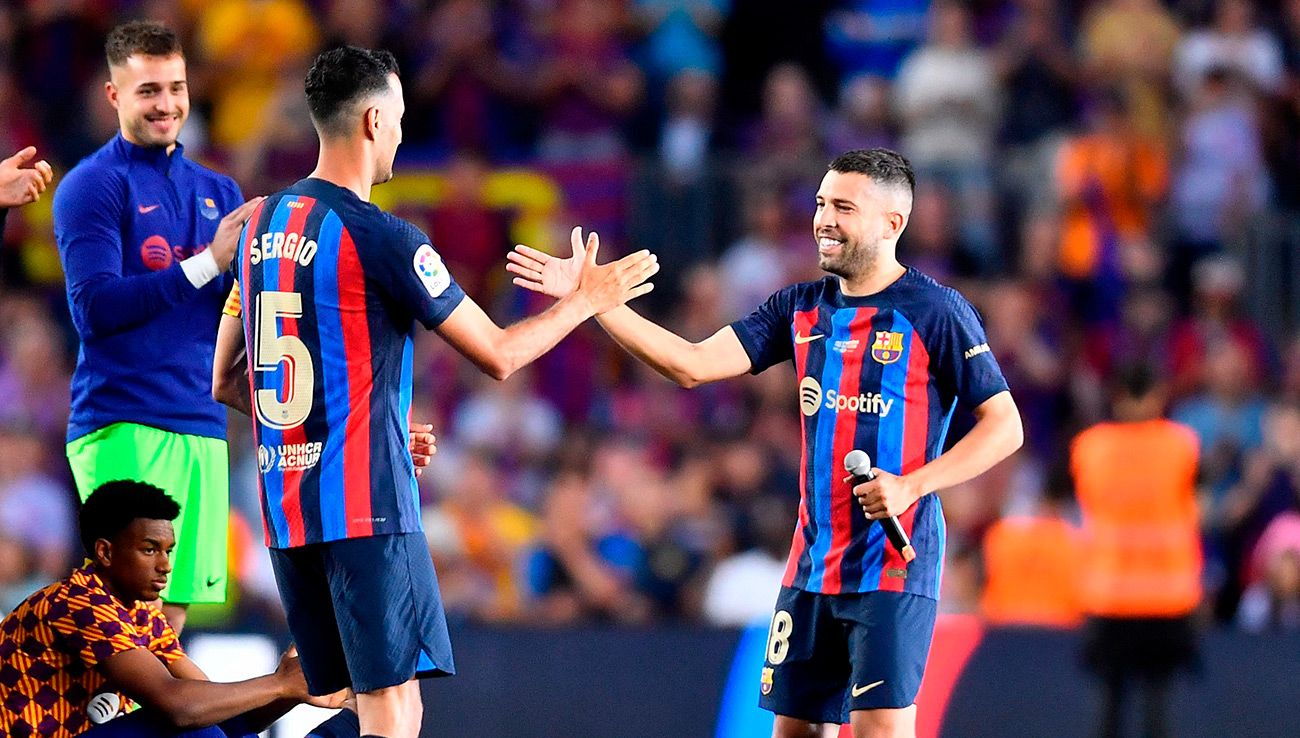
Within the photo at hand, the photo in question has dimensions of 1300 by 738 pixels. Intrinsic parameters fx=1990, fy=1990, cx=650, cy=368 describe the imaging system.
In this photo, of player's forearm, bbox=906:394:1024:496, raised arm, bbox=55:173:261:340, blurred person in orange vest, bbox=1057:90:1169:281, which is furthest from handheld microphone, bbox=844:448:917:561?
blurred person in orange vest, bbox=1057:90:1169:281

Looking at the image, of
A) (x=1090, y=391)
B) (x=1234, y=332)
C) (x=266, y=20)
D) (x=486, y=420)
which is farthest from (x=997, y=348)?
(x=266, y=20)

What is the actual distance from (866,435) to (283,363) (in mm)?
1858

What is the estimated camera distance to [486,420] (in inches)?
471

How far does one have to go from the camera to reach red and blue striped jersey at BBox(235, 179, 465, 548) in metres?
5.42

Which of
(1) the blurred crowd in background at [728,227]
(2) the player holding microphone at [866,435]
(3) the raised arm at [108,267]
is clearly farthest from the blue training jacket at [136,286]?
(1) the blurred crowd in background at [728,227]

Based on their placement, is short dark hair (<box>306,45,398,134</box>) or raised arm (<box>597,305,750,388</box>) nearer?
short dark hair (<box>306,45,398,134</box>)

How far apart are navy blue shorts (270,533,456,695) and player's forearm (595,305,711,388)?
1.07 m

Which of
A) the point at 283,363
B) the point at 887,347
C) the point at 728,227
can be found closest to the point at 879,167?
the point at 887,347

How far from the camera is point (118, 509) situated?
6082mm

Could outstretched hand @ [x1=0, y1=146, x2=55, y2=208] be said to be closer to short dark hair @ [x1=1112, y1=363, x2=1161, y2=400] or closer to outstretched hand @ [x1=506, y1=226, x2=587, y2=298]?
outstretched hand @ [x1=506, y1=226, x2=587, y2=298]

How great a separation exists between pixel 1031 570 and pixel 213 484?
16.7ft

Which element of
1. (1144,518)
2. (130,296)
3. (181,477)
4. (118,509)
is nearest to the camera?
(118,509)

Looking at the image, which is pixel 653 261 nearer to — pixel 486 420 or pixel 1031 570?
pixel 1031 570

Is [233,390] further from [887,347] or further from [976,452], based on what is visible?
[976,452]
